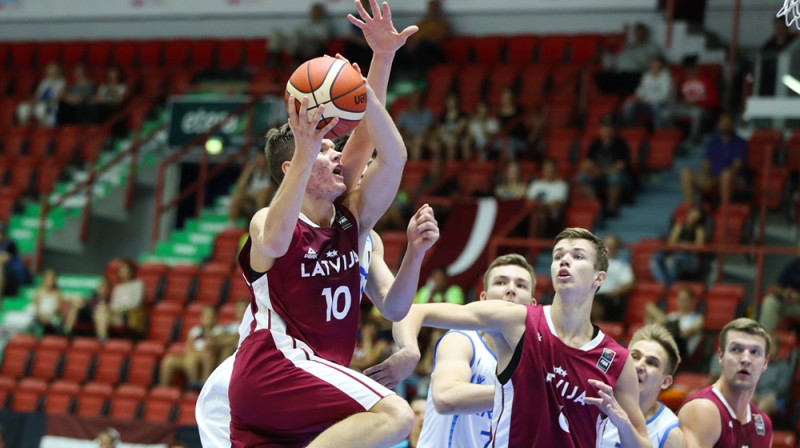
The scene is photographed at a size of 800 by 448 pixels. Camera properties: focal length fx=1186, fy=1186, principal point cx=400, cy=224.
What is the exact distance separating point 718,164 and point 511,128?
10.8 ft

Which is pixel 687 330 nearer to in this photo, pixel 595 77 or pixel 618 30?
pixel 595 77

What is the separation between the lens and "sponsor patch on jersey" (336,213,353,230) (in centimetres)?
574

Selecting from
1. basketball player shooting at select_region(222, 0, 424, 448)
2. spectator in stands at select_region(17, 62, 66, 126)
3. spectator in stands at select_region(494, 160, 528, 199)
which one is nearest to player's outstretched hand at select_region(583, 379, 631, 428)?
basketball player shooting at select_region(222, 0, 424, 448)

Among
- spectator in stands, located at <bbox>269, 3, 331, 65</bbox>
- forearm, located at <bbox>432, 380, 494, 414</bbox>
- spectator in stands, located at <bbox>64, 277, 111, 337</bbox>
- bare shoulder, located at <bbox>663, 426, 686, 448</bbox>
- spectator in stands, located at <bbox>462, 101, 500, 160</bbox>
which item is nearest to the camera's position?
forearm, located at <bbox>432, 380, 494, 414</bbox>

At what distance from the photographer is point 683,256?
13969 millimetres

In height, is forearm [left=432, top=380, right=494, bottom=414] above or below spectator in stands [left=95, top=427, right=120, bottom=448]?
above

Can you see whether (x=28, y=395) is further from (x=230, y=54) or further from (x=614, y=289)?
(x=230, y=54)

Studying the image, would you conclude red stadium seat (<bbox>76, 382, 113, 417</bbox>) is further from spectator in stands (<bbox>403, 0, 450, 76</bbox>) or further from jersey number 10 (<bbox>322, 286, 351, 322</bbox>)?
jersey number 10 (<bbox>322, 286, 351, 322</bbox>)

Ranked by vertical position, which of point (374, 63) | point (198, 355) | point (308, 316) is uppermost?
point (374, 63)

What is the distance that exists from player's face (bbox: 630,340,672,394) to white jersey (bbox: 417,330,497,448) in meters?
0.84

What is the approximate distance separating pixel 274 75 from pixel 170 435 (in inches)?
392

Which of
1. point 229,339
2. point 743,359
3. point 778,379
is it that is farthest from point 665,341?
point 229,339

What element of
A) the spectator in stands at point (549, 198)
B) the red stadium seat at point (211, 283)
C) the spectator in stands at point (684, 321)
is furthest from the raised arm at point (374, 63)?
the red stadium seat at point (211, 283)

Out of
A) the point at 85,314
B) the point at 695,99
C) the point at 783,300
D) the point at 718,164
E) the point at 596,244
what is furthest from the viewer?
the point at 695,99
